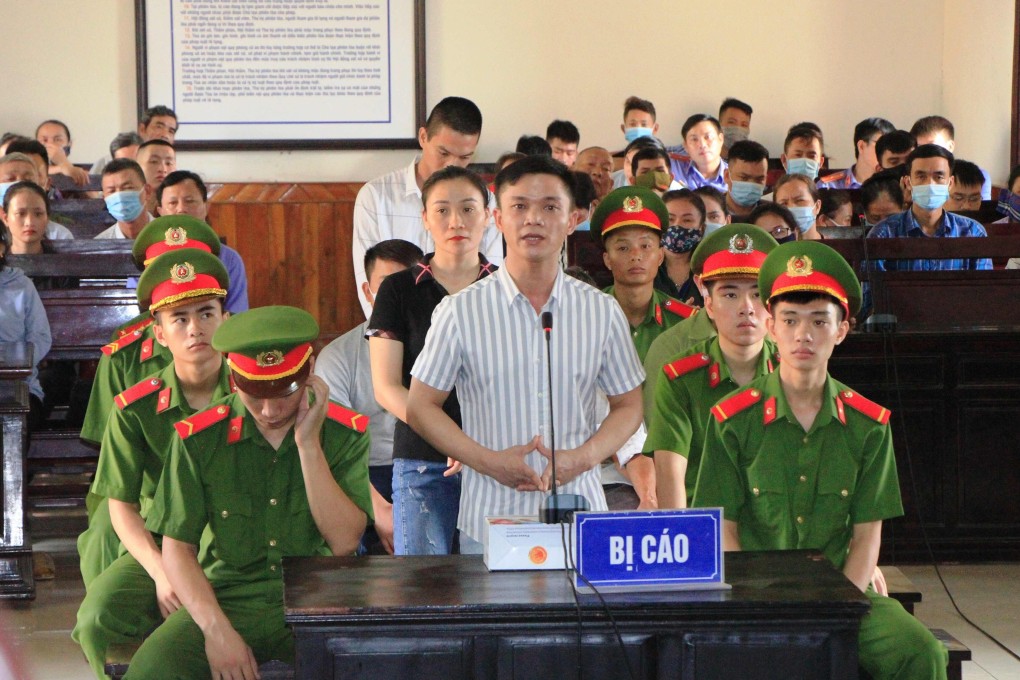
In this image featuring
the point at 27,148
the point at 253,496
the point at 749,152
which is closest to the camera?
the point at 253,496

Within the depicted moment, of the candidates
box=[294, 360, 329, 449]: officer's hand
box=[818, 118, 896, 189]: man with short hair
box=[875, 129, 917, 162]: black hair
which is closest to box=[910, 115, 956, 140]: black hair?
box=[818, 118, 896, 189]: man with short hair

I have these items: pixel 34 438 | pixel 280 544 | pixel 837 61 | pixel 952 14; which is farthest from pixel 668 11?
pixel 280 544

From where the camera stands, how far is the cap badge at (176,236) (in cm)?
400

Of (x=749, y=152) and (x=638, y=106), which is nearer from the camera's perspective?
(x=749, y=152)

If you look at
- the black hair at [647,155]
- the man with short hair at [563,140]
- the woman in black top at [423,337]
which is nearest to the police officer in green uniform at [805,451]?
the woman in black top at [423,337]

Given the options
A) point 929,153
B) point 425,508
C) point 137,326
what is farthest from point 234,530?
point 929,153

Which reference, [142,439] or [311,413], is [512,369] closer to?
[311,413]

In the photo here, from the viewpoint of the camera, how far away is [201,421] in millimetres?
2961

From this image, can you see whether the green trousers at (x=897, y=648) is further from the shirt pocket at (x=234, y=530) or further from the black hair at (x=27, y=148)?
the black hair at (x=27, y=148)

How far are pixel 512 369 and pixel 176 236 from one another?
4.75 ft

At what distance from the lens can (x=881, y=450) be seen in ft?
9.81

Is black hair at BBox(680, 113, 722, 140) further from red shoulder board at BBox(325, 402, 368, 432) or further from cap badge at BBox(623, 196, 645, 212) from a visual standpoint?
red shoulder board at BBox(325, 402, 368, 432)

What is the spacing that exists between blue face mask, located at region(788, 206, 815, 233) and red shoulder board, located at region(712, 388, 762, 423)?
2983mm

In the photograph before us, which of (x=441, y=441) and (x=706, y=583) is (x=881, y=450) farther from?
(x=441, y=441)
